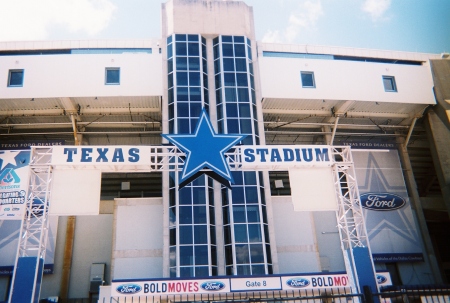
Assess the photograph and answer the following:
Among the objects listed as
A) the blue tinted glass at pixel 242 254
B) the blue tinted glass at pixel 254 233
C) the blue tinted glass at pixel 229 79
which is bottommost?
the blue tinted glass at pixel 242 254

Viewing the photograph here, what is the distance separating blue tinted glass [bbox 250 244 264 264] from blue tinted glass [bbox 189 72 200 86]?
1225 cm

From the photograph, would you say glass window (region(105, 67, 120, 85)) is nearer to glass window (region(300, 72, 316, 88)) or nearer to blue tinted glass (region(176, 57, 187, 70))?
blue tinted glass (region(176, 57, 187, 70))

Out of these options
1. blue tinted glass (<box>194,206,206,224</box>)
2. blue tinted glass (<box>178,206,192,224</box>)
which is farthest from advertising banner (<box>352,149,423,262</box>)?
blue tinted glass (<box>178,206,192,224</box>)

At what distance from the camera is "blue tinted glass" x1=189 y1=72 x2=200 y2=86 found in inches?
1142

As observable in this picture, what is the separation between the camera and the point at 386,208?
32.2 metres

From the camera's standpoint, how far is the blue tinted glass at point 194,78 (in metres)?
29.0

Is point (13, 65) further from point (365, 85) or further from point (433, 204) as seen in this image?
point (433, 204)

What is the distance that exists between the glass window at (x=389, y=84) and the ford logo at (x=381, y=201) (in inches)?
337

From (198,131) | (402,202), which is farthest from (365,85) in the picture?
(198,131)

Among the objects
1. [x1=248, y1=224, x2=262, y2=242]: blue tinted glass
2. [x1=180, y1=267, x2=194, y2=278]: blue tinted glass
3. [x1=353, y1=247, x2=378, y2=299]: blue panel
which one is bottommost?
[x1=353, y1=247, x2=378, y2=299]: blue panel

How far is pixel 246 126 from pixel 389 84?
12.8 meters

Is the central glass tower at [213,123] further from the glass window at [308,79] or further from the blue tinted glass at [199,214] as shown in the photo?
the glass window at [308,79]

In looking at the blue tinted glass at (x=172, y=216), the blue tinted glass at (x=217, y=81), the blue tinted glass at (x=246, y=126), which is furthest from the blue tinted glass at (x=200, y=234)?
the blue tinted glass at (x=217, y=81)

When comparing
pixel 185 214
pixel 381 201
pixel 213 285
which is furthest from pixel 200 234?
pixel 381 201
